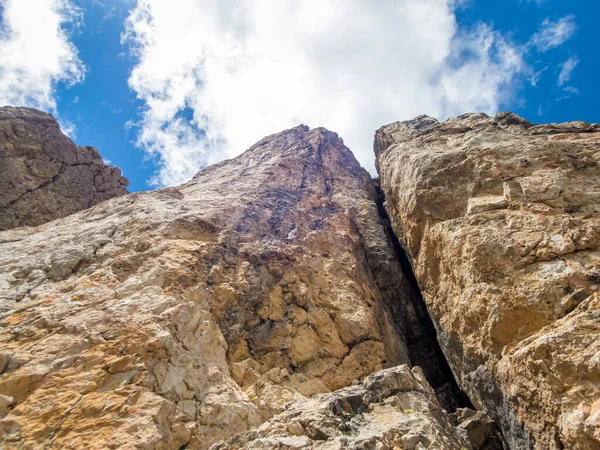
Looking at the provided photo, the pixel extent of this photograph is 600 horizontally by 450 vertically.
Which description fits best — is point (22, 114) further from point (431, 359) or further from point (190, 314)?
point (431, 359)

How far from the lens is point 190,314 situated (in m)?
11.0

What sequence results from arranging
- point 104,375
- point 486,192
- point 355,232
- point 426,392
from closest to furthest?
point 104,375 → point 426,392 → point 486,192 → point 355,232

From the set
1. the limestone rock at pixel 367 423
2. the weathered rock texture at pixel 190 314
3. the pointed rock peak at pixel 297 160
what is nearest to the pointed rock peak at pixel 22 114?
the pointed rock peak at pixel 297 160

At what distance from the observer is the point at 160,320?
33.4 feet

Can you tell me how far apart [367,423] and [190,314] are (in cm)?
585

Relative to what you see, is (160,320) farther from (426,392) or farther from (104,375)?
(426,392)

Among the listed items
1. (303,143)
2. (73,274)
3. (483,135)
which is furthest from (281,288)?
(303,143)

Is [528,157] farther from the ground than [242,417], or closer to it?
farther from the ground

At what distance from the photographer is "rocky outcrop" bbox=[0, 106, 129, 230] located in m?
20.5

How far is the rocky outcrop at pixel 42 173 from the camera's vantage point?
2055 cm

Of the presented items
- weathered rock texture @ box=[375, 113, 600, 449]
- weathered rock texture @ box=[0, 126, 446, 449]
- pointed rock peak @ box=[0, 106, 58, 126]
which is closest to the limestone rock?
weathered rock texture @ box=[0, 126, 446, 449]

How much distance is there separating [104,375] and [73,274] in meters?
5.14

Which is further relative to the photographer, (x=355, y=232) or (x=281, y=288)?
(x=355, y=232)

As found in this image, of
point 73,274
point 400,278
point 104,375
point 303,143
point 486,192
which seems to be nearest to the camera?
point 104,375
